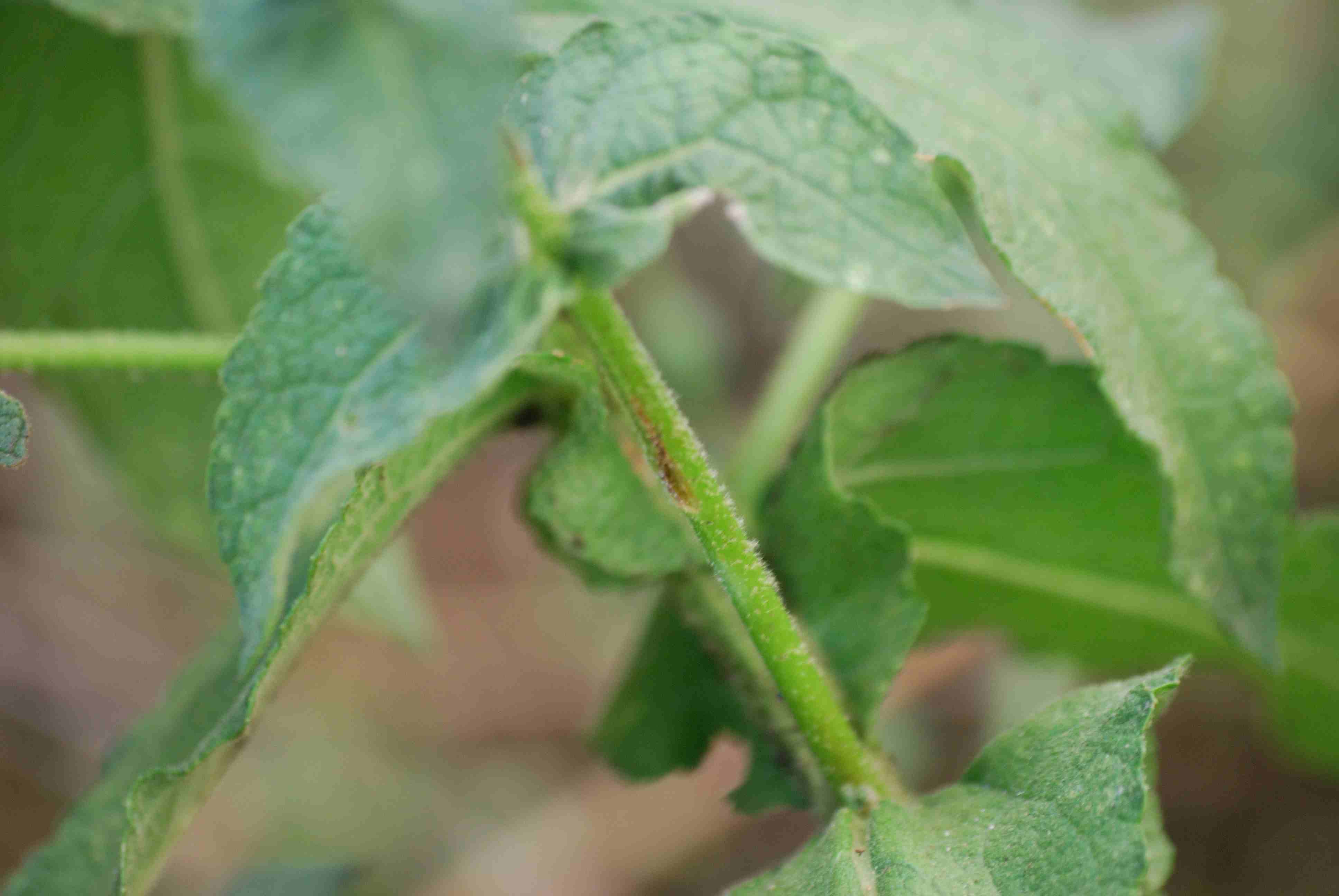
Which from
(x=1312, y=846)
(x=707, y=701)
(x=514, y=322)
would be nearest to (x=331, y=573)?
(x=514, y=322)

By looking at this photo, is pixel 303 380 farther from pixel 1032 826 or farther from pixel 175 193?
pixel 175 193

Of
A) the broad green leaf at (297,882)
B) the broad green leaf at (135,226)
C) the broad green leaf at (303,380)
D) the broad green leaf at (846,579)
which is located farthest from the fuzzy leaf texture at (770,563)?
the broad green leaf at (135,226)

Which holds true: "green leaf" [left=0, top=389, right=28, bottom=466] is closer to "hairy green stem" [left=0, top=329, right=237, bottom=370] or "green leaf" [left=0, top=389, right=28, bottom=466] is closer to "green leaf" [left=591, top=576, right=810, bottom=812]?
"hairy green stem" [left=0, top=329, right=237, bottom=370]

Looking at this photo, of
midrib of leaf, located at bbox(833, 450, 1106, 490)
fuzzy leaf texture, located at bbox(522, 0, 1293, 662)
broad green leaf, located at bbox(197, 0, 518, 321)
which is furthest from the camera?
midrib of leaf, located at bbox(833, 450, 1106, 490)

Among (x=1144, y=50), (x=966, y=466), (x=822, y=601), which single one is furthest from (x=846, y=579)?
(x=1144, y=50)

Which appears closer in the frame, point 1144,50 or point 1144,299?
point 1144,299

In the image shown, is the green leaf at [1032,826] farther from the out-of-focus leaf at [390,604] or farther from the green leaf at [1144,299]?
the out-of-focus leaf at [390,604]

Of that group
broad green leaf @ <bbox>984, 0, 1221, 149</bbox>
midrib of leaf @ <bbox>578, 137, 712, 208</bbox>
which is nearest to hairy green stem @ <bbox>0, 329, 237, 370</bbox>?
midrib of leaf @ <bbox>578, 137, 712, 208</bbox>
